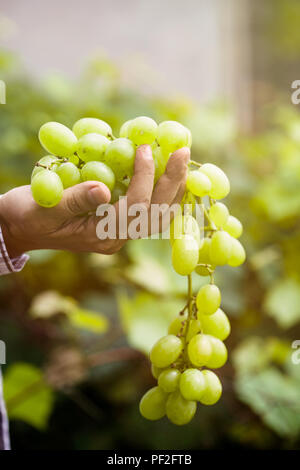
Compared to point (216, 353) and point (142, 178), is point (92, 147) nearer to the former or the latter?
point (142, 178)

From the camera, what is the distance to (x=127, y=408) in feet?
3.52

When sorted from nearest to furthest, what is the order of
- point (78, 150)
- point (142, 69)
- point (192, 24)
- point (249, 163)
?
1. point (78, 150)
2. point (249, 163)
3. point (142, 69)
4. point (192, 24)

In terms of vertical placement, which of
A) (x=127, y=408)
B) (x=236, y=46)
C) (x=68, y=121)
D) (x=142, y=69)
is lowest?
(x=127, y=408)

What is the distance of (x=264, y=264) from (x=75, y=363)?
0.55 m

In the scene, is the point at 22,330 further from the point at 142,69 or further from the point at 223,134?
the point at 142,69

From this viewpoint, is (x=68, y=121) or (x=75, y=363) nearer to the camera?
(x=75, y=363)

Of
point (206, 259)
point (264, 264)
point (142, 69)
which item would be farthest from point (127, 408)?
point (142, 69)

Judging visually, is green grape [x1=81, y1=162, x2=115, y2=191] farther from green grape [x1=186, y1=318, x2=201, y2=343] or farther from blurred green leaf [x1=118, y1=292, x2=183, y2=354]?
blurred green leaf [x1=118, y1=292, x2=183, y2=354]

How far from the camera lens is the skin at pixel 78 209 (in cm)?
39

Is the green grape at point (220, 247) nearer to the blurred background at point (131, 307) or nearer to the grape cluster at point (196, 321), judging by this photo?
the grape cluster at point (196, 321)

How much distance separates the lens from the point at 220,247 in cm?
42

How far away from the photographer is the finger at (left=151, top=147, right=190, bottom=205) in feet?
1.29

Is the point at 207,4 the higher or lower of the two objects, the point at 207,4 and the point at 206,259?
the higher

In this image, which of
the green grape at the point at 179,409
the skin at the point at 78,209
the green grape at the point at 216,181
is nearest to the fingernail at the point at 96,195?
the skin at the point at 78,209
